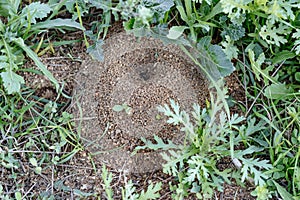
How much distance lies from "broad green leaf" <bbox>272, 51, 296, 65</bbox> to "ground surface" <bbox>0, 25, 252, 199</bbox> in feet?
0.66

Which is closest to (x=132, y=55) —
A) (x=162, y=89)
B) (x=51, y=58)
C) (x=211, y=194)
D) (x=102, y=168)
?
(x=162, y=89)

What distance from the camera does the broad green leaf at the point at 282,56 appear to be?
2.40 metres

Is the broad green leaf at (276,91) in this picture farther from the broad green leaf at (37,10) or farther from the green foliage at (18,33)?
the broad green leaf at (37,10)

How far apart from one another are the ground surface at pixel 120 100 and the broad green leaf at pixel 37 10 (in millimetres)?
215

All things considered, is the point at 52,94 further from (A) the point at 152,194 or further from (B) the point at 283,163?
(B) the point at 283,163

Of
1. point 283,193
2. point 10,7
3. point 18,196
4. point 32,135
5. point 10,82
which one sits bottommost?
point 283,193

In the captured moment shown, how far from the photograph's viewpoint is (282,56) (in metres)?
Result: 2.42

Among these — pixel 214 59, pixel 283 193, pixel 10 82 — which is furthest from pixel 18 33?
pixel 283 193

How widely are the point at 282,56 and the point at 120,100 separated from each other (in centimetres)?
75

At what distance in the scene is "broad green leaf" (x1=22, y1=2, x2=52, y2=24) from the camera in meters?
2.35

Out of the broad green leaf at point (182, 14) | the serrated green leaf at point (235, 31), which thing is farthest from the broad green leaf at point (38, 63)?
the serrated green leaf at point (235, 31)

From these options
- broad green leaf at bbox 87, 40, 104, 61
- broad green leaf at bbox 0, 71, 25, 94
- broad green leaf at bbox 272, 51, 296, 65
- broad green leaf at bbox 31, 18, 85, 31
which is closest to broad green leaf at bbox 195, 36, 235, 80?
broad green leaf at bbox 272, 51, 296, 65

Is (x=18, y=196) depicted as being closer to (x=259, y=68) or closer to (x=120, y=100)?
(x=120, y=100)

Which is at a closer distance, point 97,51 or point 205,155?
point 205,155
